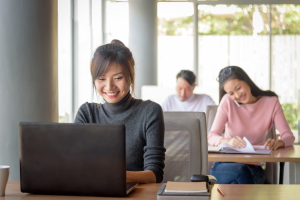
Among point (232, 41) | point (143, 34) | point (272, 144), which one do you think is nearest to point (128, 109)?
point (272, 144)

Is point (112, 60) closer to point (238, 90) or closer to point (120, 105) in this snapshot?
point (120, 105)

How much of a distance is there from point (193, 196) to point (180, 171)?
2.62ft

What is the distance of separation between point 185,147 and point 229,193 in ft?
2.40

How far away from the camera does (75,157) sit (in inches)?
56.2

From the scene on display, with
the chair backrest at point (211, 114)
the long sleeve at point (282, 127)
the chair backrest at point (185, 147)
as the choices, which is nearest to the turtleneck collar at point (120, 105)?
the chair backrest at point (185, 147)

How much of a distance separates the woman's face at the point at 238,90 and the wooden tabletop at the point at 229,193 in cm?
171

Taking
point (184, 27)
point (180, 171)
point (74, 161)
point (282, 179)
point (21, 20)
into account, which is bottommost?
point (282, 179)

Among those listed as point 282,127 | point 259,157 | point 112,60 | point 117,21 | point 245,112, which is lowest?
point 259,157

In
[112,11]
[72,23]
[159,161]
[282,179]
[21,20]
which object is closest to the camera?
[159,161]

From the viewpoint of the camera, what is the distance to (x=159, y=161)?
1.85 metres

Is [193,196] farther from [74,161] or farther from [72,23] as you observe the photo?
[72,23]

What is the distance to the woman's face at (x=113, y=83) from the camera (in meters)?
1.93

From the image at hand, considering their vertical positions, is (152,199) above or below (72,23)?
below

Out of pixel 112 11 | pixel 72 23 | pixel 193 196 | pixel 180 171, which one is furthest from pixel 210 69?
pixel 193 196
